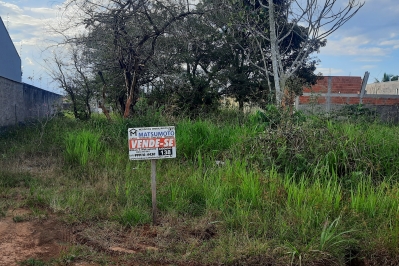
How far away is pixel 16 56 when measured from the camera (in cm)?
1794

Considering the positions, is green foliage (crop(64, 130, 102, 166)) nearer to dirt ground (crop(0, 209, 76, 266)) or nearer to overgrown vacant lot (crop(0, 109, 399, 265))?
overgrown vacant lot (crop(0, 109, 399, 265))

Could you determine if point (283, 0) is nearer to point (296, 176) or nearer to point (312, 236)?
point (296, 176)

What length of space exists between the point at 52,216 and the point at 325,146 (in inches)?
152

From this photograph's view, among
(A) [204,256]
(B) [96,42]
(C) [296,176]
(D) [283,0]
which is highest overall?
(D) [283,0]

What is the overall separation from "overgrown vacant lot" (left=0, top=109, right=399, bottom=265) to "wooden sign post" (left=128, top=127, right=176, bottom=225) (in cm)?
57

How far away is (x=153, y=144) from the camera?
400cm

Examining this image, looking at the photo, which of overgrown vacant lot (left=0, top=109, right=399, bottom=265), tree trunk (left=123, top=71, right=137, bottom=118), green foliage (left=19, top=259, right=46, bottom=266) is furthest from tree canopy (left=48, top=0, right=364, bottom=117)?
green foliage (left=19, top=259, right=46, bottom=266)

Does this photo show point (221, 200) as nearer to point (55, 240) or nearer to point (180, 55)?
point (55, 240)

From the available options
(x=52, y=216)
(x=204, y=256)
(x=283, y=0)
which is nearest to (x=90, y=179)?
(x=52, y=216)

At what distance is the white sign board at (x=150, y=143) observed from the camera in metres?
3.94

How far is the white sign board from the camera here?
3941mm

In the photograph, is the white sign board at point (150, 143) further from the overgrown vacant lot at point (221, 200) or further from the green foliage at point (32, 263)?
the green foliage at point (32, 263)

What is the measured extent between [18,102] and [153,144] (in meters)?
9.17

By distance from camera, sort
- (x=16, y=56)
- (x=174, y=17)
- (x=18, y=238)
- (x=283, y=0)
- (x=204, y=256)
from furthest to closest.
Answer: (x=16, y=56) < (x=283, y=0) < (x=174, y=17) < (x=18, y=238) < (x=204, y=256)
